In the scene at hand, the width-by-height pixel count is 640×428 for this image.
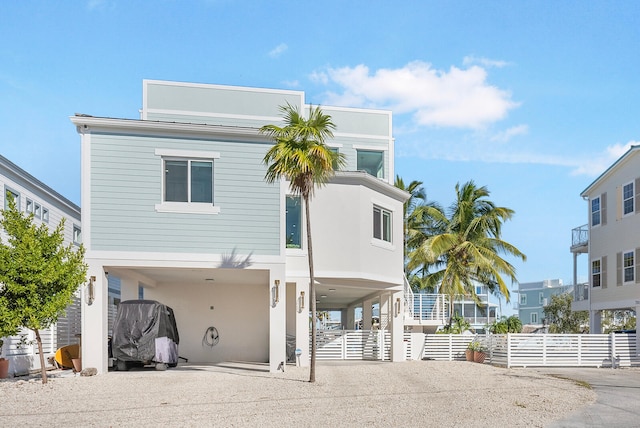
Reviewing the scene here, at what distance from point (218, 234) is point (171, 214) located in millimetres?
1369

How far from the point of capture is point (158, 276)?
21.8 metres

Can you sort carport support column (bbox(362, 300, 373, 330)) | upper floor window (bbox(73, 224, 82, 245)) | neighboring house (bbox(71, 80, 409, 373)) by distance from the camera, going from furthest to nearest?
upper floor window (bbox(73, 224, 82, 245)) → carport support column (bbox(362, 300, 373, 330)) → neighboring house (bbox(71, 80, 409, 373))

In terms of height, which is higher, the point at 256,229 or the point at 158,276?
the point at 256,229

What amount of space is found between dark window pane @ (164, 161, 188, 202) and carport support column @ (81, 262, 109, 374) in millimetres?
2675

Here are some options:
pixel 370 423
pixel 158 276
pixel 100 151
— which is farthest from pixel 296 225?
pixel 370 423

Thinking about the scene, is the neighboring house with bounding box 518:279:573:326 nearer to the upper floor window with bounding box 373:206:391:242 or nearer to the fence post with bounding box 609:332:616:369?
the fence post with bounding box 609:332:616:369

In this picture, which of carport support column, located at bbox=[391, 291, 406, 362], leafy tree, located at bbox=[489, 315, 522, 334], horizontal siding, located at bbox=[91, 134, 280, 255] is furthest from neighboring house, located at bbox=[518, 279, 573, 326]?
horizontal siding, located at bbox=[91, 134, 280, 255]

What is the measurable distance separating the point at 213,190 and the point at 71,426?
30.3 ft

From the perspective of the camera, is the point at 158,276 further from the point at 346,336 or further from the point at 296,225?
the point at 346,336

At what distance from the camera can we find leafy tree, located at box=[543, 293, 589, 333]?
4928 centimetres

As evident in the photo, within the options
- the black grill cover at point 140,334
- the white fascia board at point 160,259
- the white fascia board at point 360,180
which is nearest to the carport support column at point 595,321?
the white fascia board at point 360,180

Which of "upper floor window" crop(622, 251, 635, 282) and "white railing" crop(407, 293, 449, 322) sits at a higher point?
"upper floor window" crop(622, 251, 635, 282)

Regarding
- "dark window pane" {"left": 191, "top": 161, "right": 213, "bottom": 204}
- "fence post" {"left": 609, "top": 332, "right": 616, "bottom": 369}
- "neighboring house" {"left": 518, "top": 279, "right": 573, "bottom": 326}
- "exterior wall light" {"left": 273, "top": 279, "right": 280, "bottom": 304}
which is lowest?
"neighboring house" {"left": 518, "top": 279, "right": 573, "bottom": 326}

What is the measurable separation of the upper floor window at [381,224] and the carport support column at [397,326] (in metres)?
2.33
